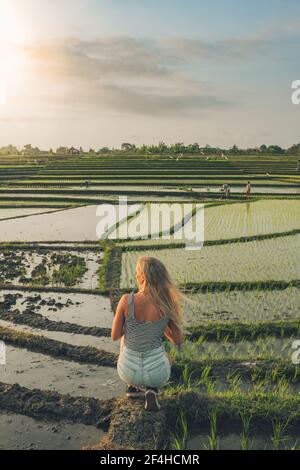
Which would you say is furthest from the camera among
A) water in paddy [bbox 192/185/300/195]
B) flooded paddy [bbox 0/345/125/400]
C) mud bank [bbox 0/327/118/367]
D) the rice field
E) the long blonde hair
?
water in paddy [bbox 192/185/300/195]

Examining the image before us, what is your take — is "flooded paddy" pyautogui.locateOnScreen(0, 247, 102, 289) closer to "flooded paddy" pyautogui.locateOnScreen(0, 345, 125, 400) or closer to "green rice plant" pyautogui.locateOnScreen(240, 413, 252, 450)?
"flooded paddy" pyautogui.locateOnScreen(0, 345, 125, 400)

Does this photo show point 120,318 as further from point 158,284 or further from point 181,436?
point 181,436

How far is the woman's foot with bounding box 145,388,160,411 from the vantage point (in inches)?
157

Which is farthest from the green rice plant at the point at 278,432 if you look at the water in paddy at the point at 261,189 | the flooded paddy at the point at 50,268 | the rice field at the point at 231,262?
the water in paddy at the point at 261,189

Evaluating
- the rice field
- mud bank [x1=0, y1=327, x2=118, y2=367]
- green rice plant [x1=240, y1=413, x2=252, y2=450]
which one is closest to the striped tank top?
green rice plant [x1=240, y1=413, x2=252, y2=450]

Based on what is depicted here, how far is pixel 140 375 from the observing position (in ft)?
13.0

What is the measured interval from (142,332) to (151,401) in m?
0.52

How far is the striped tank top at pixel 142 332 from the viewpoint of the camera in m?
3.95

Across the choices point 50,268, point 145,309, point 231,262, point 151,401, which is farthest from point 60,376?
point 231,262

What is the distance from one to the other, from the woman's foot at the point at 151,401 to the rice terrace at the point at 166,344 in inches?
2.2

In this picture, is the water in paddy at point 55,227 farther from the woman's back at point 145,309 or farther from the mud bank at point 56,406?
the woman's back at point 145,309

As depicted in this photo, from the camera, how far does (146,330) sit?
3.95 meters
